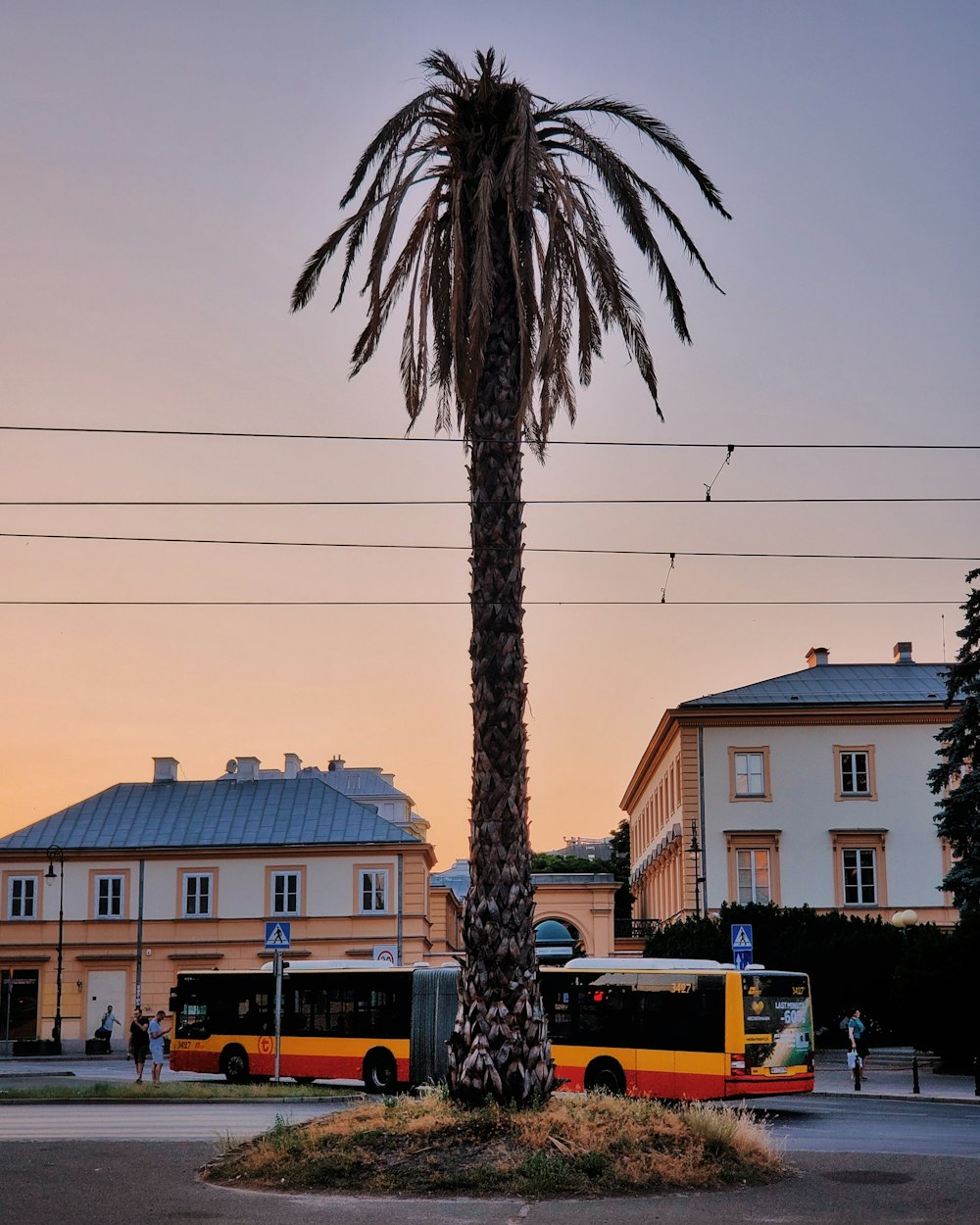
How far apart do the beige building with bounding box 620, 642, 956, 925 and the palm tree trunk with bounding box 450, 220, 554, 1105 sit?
42.3m

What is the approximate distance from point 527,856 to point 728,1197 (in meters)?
4.52

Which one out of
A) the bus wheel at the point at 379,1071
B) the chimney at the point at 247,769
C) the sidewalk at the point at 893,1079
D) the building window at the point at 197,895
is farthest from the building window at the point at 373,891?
the bus wheel at the point at 379,1071

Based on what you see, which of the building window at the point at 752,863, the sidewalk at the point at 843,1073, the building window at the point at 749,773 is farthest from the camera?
the building window at the point at 749,773

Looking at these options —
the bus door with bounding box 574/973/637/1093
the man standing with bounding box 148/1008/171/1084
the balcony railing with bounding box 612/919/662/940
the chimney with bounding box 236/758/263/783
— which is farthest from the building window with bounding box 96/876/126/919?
the bus door with bounding box 574/973/637/1093

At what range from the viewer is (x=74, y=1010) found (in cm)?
6650

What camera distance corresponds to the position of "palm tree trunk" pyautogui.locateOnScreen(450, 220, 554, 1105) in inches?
669

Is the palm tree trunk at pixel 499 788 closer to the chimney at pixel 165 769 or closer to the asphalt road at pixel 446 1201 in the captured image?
the asphalt road at pixel 446 1201

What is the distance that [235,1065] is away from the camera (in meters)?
36.8

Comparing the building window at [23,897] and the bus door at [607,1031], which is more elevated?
the building window at [23,897]

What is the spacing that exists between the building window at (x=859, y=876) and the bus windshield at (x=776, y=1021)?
3156 centimetres

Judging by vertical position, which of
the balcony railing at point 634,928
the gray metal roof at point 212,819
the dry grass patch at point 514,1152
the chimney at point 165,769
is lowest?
the dry grass patch at point 514,1152

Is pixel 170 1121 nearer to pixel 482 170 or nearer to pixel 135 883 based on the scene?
pixel 482 170

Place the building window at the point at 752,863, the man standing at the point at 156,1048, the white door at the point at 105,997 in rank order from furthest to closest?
the white door at the point at 105,997
the building window at the point at 752,863
the man standing at the point at 156,1048

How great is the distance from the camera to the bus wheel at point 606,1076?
1166 inches
